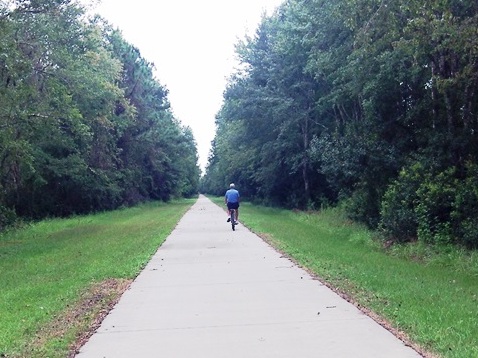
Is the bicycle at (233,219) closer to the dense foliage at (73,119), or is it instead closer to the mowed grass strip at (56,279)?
the mowed grass strip at (56,279)

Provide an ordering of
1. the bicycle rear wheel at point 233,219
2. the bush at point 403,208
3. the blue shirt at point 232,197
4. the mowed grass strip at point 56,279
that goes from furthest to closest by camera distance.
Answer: the blue shirt at point 232,197, the bicycle rear wheel at point 233,219, the bush at point 403,208, the mowed grass strip at point 56,279

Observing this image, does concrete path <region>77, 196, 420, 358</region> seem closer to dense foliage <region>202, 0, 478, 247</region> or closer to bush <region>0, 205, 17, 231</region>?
dense foliage <region>202, 0, 478, 247</region>

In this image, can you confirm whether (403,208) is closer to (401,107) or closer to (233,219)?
(401,107)

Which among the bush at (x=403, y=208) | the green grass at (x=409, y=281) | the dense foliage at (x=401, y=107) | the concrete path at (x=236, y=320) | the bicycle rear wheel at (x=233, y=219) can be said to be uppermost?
the dense foliage at (x=401, y=107)

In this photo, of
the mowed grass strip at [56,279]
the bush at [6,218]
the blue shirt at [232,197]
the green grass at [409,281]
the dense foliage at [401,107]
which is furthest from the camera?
the bush at [6,218]

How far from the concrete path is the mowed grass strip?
505 mm

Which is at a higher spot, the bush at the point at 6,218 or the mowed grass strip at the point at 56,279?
the bush at the point at 6,218

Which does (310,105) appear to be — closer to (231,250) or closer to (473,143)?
(473,143)

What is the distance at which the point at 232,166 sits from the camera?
52812mm

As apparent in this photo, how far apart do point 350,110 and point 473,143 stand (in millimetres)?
14555

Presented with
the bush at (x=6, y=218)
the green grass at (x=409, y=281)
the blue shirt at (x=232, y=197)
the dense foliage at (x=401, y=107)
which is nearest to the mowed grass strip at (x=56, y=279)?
the blue shirt at (x=232, y=197)

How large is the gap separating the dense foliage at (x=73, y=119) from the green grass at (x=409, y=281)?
1059 cm

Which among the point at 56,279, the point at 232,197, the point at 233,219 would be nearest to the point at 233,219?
the point at 233,219

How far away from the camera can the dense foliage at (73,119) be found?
20.5 m
